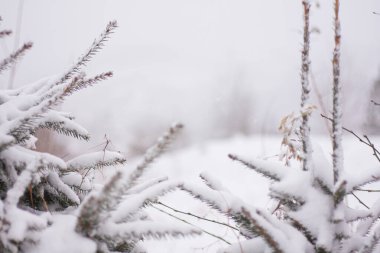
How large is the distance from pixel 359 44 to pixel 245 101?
6066mm

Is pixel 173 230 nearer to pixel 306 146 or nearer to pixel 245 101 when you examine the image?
pixel 306 146

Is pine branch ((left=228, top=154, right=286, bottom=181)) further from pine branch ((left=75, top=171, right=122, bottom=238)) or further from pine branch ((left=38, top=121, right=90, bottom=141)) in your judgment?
pine branch ((left=38, top=121, right=90, bottom=141))

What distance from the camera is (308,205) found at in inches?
34.3

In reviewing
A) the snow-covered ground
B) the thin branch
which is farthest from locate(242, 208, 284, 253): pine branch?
the snow-covered ground

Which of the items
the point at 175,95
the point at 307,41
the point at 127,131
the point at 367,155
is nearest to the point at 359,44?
the point at 367,155

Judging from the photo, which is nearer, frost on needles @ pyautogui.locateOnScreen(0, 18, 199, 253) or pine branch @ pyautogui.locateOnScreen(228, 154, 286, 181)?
frost on needles @ pyautogui.locateOnScreen(0, 18, 199, 253)

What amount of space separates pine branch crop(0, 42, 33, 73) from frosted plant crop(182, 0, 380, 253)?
0.74 meters

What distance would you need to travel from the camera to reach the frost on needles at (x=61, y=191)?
2.34 feet

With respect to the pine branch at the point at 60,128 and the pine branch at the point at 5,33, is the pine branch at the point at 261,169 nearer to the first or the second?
the pine branch at the point at 60,128

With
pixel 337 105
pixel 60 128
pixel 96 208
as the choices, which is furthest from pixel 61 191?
pixel 337 105

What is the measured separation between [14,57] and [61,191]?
1.71 feet

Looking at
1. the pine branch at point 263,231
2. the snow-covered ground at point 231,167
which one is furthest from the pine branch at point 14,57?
the snow-covered ground at point 231,167

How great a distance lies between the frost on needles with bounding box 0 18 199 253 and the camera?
71 centimetres

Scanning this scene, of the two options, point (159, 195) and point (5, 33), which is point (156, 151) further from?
point (5, 33)
